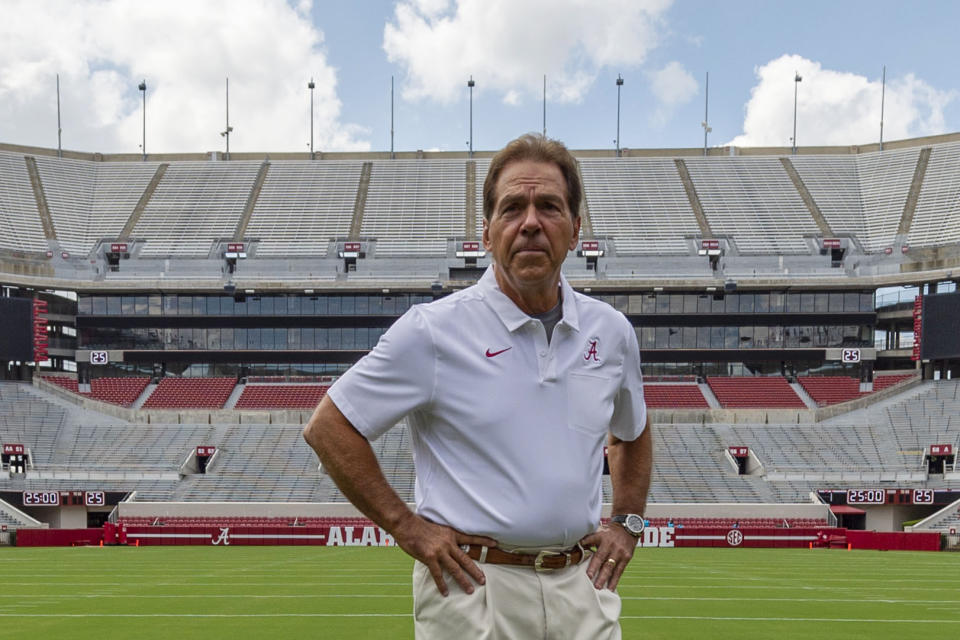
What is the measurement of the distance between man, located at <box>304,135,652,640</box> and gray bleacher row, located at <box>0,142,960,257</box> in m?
49.9

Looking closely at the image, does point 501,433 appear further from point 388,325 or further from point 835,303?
point 835,303

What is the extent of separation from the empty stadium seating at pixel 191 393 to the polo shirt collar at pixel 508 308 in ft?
153

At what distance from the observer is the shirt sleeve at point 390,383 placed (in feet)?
8.68

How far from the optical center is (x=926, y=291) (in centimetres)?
4800

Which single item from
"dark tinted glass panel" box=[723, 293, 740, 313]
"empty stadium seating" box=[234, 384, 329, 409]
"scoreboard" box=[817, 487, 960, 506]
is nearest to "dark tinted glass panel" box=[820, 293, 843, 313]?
"dark tinted glass panel" box=[723, 293, 740, 313]

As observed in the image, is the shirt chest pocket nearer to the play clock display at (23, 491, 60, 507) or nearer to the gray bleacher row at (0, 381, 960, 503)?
the gray bleacher row at (0, 381, 960, 503)

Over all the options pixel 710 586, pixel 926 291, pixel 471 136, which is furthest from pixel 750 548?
pixel 471 136

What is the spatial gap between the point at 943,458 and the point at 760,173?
2815 centimetres

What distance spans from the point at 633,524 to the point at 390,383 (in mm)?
1162

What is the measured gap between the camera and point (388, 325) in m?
50.9

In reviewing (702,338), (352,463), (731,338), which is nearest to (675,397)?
(702,338)

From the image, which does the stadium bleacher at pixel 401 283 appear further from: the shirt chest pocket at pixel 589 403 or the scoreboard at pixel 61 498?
the shirt chest pocket at pixel 589 403

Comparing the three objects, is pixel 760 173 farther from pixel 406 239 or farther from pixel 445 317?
pixel 445 317

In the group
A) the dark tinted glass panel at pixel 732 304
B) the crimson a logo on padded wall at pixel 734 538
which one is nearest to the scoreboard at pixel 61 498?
the crimson a logo on padded wall at pixel 734 538
